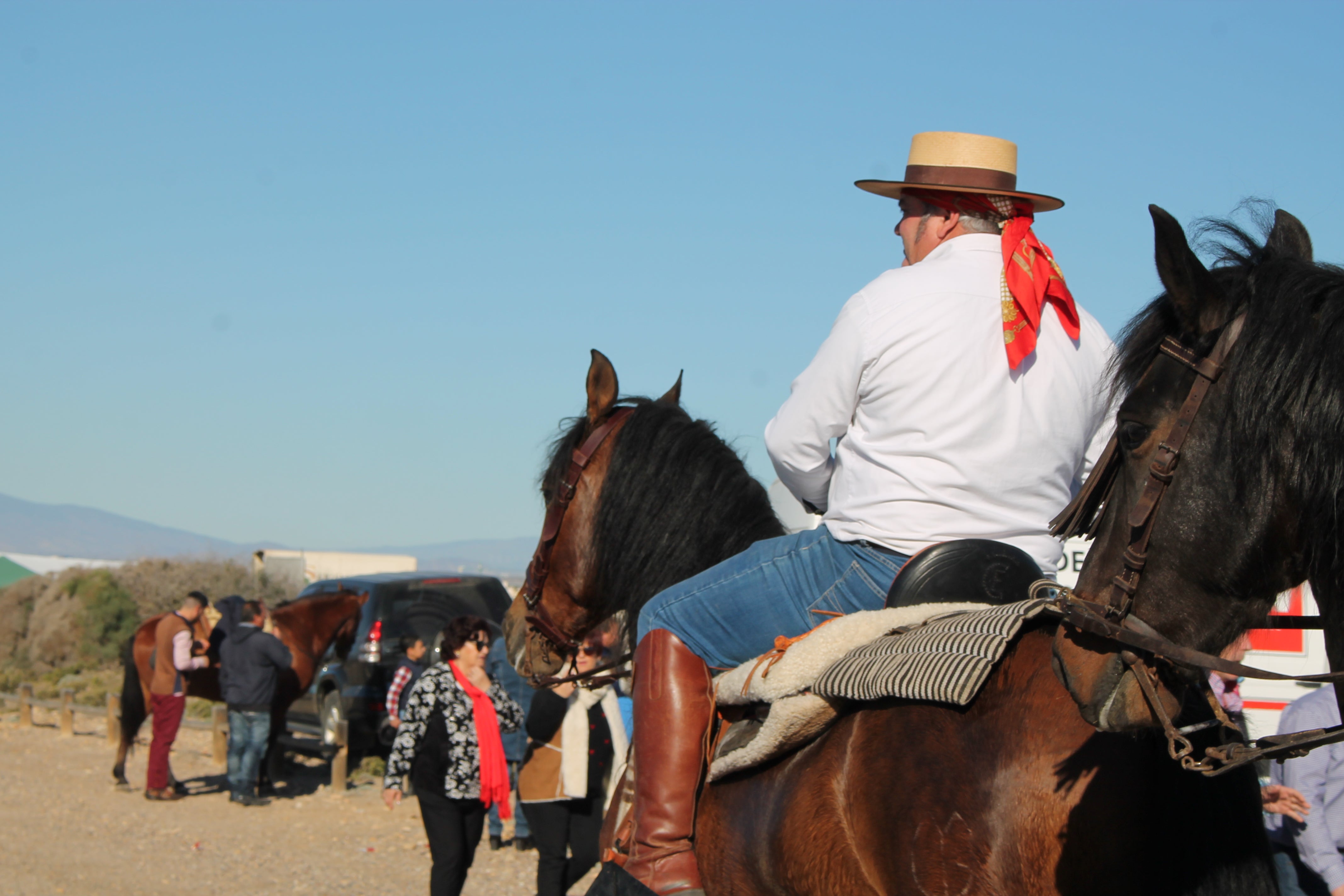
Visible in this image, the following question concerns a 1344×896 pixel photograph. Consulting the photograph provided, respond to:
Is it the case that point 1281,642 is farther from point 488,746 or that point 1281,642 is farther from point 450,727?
point 450,727

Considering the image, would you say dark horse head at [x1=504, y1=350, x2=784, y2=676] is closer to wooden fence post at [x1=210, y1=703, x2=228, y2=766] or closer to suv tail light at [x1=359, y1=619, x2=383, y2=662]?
suv tail light at [x1=359, y1=619, x2=383, y2=662]

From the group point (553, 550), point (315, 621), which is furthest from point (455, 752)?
point (315, 621)

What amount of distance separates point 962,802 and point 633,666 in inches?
49.5

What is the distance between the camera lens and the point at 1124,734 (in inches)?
71.5

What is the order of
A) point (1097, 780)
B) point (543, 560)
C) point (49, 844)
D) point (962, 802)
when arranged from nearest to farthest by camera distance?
point (1097, 780) < point (962, 802) < point (543, 560) < point (49, 844)

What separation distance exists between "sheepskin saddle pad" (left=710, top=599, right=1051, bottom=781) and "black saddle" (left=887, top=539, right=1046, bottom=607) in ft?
0.14

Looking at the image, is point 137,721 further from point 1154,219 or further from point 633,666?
point 1154,219

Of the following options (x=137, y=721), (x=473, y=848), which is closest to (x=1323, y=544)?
(x=473, y=848)

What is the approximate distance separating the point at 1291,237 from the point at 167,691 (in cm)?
1277

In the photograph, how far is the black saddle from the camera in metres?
2.52

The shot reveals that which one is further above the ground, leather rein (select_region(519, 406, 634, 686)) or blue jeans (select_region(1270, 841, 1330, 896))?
leather rein (select_region(519, 406, 634, 686))

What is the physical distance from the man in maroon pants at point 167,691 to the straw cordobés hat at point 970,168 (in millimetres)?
11564

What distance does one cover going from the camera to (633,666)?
3.20 metres

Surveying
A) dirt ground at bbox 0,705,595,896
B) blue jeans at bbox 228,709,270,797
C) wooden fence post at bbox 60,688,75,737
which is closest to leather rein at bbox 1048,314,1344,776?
dirt ground at bbox 0,705,595,896
